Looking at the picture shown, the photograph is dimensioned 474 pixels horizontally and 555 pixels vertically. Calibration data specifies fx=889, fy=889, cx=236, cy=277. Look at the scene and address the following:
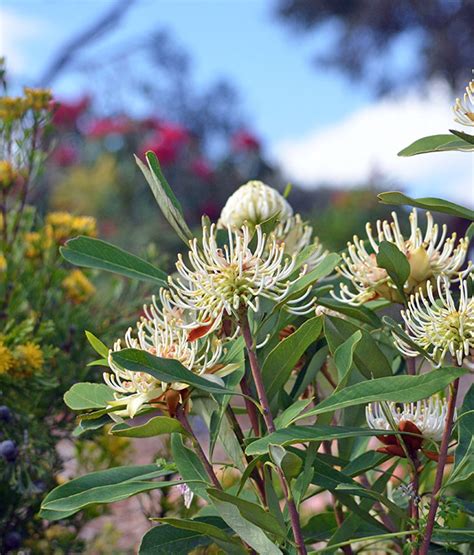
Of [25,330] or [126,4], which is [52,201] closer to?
[126,4]

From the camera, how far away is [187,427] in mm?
1017

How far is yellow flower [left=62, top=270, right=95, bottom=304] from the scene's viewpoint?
2039mm

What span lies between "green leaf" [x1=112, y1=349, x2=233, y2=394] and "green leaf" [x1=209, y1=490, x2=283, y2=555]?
13cm

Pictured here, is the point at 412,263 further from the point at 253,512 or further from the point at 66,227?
the point at 66,227

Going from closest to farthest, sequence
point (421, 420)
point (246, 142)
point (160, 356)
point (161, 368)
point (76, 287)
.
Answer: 1. point (161, 368)
2. point (160, 356)
3. point (421, 420)
4. point (76, 287)
5. point (246, 142)

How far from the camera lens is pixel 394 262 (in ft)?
3.39

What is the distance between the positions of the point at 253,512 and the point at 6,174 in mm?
1228

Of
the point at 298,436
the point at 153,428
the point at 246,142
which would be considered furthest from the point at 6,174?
the point at 246,142

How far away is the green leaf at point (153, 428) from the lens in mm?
958

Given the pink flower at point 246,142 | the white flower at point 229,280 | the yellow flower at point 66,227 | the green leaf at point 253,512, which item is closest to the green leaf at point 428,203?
the white flower at point 229,280

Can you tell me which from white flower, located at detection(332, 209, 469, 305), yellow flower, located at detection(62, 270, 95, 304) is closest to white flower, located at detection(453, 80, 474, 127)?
white flower, located at detection(332, 209, 469, 305)

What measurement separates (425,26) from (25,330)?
12030 millimetres

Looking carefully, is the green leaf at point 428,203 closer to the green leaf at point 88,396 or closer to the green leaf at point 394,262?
the green leaf at point 394,262

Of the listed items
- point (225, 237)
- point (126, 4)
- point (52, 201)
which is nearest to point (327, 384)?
point (225, 237)
